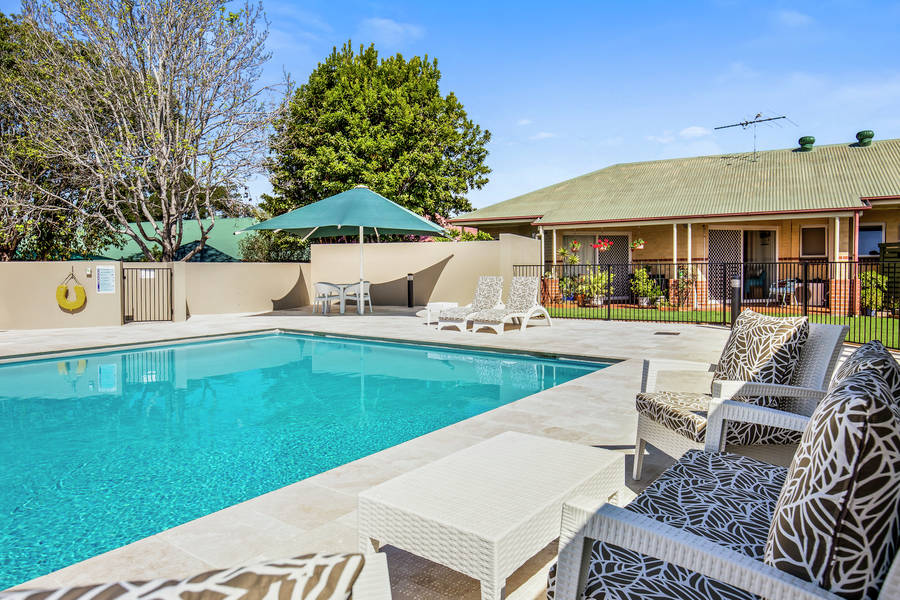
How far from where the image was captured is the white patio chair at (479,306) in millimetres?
11047

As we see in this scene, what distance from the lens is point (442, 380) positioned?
24.7 feet

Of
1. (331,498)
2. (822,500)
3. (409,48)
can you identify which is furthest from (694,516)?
(409,48)

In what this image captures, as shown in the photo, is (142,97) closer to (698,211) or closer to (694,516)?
(698,211)

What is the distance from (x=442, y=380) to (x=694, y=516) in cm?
572

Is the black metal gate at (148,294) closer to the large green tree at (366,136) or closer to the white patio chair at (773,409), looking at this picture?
the large green tree at (366,136)

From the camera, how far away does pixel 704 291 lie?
619 inches

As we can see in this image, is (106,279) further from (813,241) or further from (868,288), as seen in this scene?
(813,241)

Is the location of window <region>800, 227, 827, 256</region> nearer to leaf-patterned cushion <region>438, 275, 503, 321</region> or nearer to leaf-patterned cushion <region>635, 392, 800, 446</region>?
leaf-patterned cushion <region>438, 275, 503, 321</region>

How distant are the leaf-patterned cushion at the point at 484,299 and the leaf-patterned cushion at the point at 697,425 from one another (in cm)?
772

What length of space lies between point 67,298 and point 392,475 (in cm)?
1146

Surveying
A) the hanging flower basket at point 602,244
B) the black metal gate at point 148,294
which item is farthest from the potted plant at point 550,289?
the black metal gate at point 148,294

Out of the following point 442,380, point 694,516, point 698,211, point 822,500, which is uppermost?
point 698,211

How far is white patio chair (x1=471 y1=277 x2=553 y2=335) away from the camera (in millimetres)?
10641

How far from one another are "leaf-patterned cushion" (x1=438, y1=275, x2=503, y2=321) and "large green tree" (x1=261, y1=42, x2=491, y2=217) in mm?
9237
